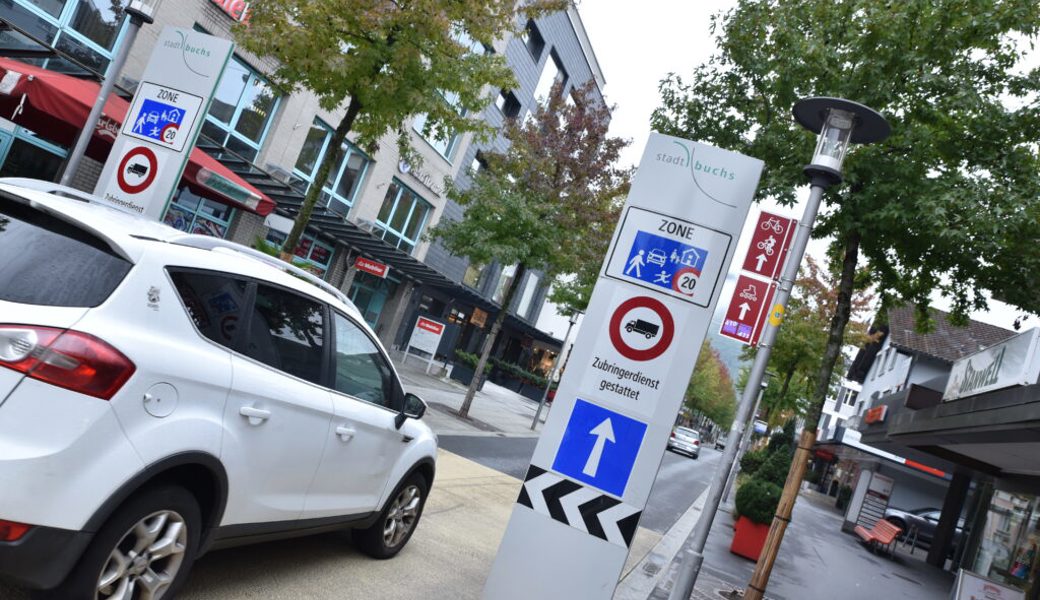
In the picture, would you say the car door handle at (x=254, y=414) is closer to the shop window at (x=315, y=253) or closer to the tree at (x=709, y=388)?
the shop window at (x=315, y=253)

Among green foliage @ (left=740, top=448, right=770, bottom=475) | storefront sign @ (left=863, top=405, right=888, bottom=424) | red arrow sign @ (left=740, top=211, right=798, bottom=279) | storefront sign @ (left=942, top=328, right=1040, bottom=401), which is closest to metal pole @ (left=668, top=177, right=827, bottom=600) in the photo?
red arrow sign @ (left=740, top=211, right=798, bottom=279)

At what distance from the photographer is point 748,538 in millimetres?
11117

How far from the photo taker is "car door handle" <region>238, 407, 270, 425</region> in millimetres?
3611

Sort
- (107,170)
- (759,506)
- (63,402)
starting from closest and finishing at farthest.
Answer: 1. (63,402)
2. (107,170)
3. (759,506)

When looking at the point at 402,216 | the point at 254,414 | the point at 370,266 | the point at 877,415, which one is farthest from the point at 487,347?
the point at 254,414

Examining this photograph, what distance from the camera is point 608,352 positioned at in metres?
4.27

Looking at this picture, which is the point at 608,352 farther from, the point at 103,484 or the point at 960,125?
the point at 960,125

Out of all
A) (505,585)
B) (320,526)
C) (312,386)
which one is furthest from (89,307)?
(505,585)

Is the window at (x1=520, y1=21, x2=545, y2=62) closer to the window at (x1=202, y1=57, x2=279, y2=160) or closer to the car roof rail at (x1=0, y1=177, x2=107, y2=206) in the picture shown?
the window at (x1=202, y1=57, x2=279, y2=160)

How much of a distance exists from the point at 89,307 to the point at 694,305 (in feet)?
9.80

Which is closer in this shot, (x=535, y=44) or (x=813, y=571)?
(x=813, y=571)

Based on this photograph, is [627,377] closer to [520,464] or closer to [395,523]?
[395,523]

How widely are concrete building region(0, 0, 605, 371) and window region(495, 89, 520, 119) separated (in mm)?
55

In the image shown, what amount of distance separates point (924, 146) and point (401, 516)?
235 inches
